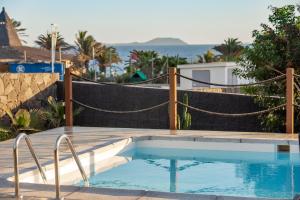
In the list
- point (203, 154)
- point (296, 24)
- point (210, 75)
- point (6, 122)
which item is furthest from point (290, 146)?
point (210, 75)

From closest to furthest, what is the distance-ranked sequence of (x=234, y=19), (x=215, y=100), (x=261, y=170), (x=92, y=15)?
(x=261, y=170) → (x=215, y=100) → (x=234, y=19) → (x=92, y=15)

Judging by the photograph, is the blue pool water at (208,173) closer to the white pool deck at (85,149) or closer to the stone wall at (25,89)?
the white pool deck at (85,149)

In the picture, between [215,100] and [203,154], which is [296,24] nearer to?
[215,100]

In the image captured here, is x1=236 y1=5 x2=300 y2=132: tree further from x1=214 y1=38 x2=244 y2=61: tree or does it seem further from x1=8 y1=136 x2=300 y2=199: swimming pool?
x1=214 y1=38 x2=244 y2=61: tree

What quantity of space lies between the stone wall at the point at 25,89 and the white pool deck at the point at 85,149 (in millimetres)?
1830

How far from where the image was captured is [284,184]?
812 cm

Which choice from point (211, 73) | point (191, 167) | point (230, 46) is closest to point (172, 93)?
point (191, 167)

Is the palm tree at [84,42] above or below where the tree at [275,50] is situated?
above

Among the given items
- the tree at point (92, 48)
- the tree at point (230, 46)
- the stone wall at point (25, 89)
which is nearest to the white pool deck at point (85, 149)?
the stone wall at point (25, 89)

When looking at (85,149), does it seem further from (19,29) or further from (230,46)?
(19,29)

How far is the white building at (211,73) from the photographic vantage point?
21328 millimetres

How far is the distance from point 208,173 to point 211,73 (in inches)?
520

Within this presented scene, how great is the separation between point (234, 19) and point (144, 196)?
2833 centimetres

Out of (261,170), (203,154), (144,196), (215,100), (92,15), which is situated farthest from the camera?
(92,15)
